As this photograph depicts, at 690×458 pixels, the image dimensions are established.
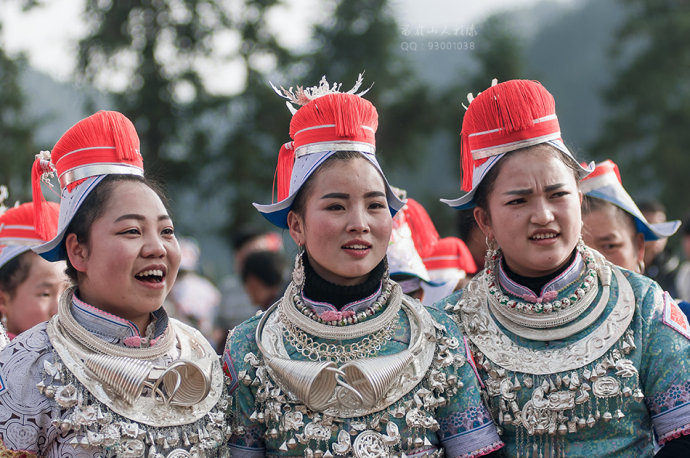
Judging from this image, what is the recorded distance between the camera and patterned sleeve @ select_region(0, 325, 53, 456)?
2695mm

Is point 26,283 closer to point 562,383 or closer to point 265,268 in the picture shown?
point 562,383

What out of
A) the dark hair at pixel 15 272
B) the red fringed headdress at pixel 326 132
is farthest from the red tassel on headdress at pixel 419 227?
the dark hair at pixel 15 272

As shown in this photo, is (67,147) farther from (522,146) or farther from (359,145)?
(522,146)

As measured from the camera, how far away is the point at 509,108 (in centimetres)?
318

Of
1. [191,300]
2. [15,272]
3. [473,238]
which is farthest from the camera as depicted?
[191,300]

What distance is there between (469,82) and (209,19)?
8.73 m

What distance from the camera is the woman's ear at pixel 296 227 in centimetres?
322

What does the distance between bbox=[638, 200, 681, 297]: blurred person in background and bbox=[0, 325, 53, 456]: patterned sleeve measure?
4.03 m

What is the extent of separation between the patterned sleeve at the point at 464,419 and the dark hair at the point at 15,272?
2.47m

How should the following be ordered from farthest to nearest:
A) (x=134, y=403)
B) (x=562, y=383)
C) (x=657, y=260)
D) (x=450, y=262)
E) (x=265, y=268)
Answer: (x=265, y=268)
(x=657, y=260)
(x=450, y=262)
(x=562, y=383)
(x=134, y=403)

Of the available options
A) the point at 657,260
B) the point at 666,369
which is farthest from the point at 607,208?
the point at 657,260

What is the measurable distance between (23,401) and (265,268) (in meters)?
4.97

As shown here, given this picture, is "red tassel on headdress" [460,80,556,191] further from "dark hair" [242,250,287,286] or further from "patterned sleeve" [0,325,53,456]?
"dark hair" [242,250,287,286]

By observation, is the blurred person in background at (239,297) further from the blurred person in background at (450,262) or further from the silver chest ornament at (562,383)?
the silver chest ornament at (562,383)
